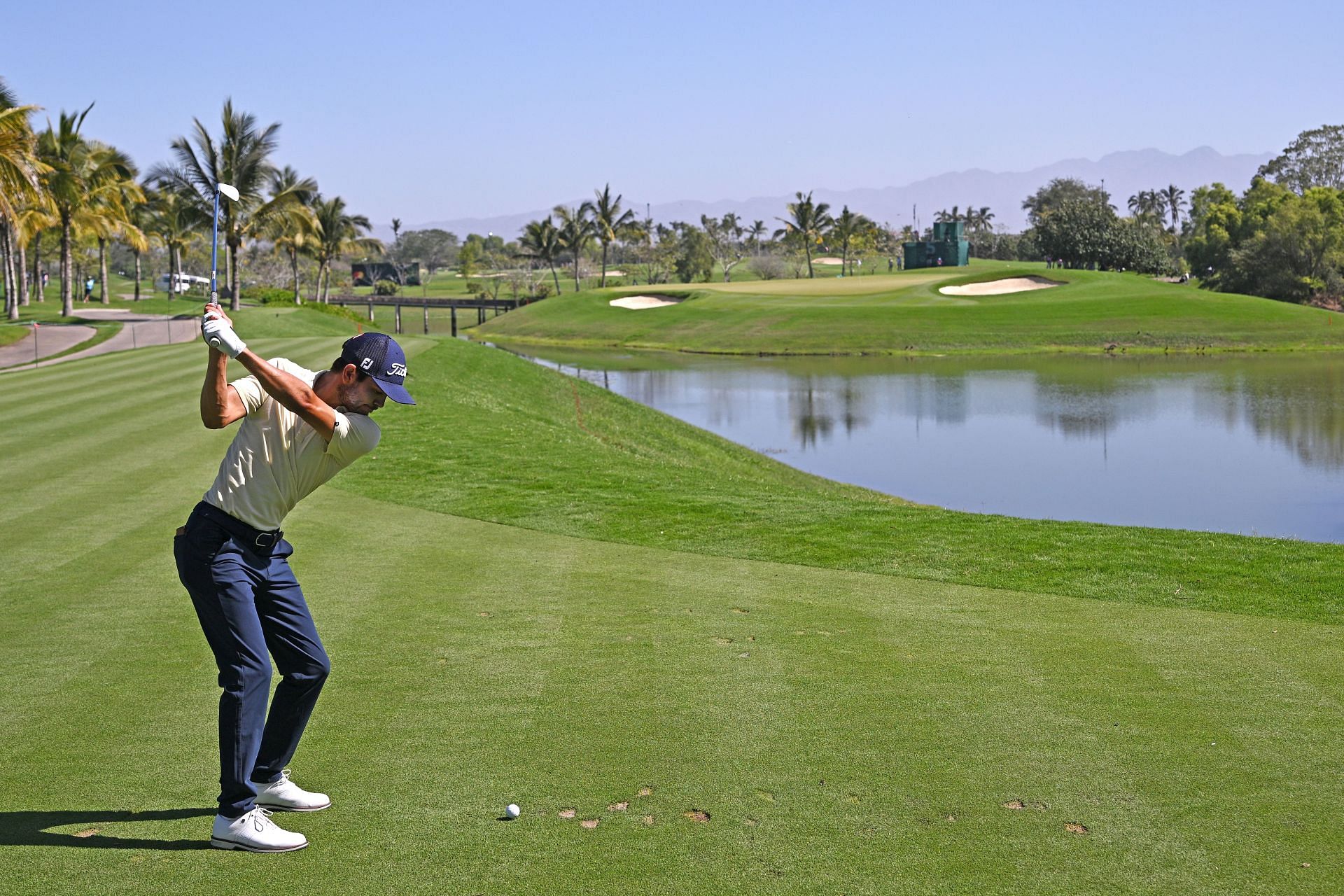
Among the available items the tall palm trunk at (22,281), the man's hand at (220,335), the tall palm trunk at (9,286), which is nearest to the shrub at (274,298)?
the tall palm trunk at (22,281)

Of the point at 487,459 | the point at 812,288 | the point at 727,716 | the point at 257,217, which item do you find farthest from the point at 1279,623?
the point at 812,288

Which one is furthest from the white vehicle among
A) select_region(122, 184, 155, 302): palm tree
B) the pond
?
the pond

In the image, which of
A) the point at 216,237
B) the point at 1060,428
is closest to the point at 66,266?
the point at 1060,428

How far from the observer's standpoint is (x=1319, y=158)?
132 m

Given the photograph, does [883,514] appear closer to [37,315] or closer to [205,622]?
[205,622]

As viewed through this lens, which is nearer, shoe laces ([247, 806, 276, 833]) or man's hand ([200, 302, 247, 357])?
man's hand ([200, 302, 247, 357])

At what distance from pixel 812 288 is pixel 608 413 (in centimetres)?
6524

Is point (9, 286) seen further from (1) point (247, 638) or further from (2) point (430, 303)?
(1) point (247, 638)

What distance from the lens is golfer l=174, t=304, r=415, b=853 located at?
523 cm

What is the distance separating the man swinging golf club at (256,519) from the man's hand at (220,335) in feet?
0.05

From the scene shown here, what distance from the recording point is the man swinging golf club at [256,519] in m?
5.23

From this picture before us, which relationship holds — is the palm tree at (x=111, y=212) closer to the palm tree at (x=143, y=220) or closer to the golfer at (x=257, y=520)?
the palm tree at (x=143, y=220)

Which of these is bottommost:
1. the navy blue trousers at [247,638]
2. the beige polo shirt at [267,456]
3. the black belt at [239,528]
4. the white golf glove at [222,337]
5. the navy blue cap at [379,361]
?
the navy blue trousers at [247,638]

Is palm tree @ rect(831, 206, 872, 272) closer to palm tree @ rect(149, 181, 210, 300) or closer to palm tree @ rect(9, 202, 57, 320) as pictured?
palm tree @ rect(149, 181, 210, 300)
